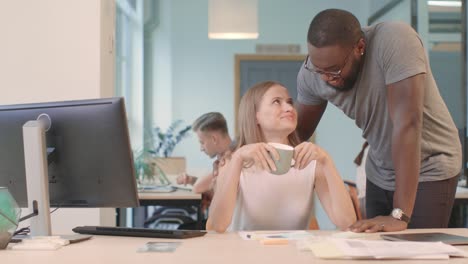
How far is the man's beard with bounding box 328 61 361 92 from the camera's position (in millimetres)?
2064

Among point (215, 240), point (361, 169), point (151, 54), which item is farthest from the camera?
point (151, 54)

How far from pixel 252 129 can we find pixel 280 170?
0.60 metres

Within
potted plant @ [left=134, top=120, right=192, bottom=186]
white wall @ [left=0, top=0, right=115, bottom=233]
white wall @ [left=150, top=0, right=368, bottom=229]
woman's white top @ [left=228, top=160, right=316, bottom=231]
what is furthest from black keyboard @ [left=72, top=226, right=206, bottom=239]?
white wall @ [left=150, top=0, right=368, bottom=229]

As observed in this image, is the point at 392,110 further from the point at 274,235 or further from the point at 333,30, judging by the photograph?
the point at 274,235

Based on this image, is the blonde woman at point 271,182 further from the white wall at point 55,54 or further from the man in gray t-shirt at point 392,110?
the white wall at point 55,54

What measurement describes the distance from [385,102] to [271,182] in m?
0.51

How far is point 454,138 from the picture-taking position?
6.88 feet

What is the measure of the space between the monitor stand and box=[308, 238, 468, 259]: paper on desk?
30.9 inches

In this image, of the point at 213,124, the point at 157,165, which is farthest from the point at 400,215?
the point at 157,165

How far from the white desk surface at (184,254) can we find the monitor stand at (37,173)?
155 millimetres

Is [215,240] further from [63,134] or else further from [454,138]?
[454,138]

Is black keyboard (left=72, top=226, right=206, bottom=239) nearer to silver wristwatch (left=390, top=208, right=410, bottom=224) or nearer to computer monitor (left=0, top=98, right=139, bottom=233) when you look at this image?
computer monitor (left=0, top=98, right=139, bottom=233)

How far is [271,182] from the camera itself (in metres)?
2.17

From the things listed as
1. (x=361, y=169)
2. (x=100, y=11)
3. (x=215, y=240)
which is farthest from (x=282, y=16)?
(x=215, y=240)
